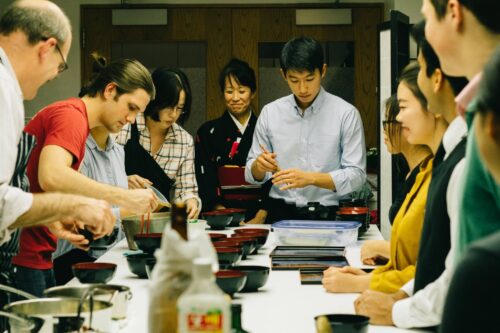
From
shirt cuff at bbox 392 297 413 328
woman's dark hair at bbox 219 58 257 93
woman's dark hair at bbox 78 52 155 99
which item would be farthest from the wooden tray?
woman's dark hair at bbox 219 58 257 93

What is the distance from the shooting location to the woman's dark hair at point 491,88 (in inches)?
34.1

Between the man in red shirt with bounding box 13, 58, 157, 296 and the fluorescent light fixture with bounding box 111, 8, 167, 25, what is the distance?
131 inches

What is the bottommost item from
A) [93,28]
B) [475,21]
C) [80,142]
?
[80,142]

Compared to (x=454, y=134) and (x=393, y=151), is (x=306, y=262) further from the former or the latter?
(x=454, y=134)

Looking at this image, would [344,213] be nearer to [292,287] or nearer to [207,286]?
[292,287]

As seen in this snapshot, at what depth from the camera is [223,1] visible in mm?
6465

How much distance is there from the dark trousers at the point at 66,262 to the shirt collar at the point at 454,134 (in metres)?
1.73

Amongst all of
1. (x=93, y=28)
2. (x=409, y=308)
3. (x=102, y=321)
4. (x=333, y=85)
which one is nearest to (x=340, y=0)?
(x=333, y=85)

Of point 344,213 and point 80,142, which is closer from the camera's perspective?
point 80,142

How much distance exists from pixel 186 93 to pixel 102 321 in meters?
2.64

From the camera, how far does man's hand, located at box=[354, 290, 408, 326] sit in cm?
192

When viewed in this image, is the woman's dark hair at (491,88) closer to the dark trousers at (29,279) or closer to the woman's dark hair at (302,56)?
the dark trousers at (29,279)

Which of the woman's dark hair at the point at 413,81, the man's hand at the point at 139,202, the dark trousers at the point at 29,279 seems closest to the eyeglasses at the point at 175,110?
the man's hand at the point at 139,202

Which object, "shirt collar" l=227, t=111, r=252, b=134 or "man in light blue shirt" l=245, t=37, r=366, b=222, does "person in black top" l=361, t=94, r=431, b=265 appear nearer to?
"man in light blue shirt" l=245, t=37, r=366, b=222
